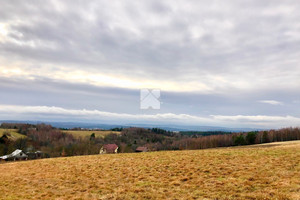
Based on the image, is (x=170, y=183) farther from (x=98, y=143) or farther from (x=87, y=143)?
(x=98, y=143)

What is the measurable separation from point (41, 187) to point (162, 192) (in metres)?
10.3

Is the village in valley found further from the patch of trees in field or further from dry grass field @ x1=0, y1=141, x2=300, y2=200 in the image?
dry grass field @ x1=0, y1=141, x2=300, y2=200

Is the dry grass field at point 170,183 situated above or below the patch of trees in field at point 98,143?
above

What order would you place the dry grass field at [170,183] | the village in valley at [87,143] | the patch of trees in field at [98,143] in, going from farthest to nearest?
the patch of trees in field at [98,143] → the village in valley at [87,143] → the dry grass field at [170,183]

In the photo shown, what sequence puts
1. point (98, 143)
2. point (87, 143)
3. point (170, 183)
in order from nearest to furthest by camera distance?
point (170, 183) → point (87, 143) → point (98, 143)

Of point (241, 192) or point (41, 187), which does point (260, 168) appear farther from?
point (41, 187)

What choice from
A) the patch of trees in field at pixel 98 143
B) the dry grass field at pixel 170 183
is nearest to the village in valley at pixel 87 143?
the patch of trees in field at pixel 98 143

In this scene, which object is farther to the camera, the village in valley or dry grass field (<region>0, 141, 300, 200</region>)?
the village in valley

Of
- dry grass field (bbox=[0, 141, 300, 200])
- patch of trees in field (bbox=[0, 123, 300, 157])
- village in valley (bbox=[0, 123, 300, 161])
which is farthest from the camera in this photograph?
patch of trees in field (bbox=[0, 123, 300, 157])

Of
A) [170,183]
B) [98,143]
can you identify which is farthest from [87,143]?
[170,183]

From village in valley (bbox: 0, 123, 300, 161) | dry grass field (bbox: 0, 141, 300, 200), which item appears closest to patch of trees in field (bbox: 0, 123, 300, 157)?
village in valley (bbox: 0, 123, 300, 161)

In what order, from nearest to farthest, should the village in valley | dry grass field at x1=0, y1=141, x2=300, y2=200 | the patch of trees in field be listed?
dry grass field at x1=0, y1=141, x2=300, y2=200, the village in valley, the patch of trees in field

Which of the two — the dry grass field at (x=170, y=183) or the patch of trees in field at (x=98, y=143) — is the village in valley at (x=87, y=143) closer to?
the patch of trees in field at (x=98, y=143)

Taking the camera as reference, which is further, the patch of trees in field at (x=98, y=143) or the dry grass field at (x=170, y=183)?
the patch of trees in field at (x=98, y=143)
